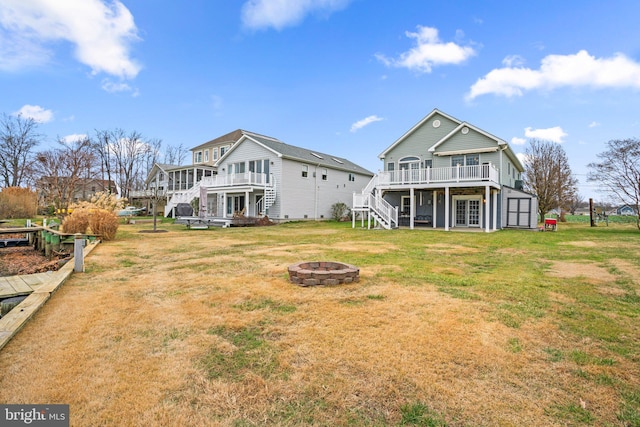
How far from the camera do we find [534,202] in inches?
813

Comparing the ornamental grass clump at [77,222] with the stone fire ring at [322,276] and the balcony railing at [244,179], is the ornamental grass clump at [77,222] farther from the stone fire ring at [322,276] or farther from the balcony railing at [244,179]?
the balcony railing at [244,179]

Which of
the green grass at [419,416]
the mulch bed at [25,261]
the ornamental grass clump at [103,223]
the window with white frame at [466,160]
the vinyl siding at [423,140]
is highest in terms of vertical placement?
the vinyl siding at [423,140]

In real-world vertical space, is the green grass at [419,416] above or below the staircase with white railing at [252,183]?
below

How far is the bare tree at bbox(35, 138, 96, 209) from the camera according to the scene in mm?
30438

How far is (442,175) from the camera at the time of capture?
18125 mm

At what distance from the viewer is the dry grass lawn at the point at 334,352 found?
7.83ft

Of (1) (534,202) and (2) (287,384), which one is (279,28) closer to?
(1) (534,202)

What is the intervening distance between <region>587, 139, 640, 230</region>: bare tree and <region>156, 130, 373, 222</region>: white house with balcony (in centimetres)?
1780

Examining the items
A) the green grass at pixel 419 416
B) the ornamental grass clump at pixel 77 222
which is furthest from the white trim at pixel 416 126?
the green grass at pixel 419 416

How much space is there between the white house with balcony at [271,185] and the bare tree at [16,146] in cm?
2001

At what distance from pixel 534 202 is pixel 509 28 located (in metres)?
10.6

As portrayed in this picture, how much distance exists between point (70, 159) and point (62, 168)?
1125 millimetres

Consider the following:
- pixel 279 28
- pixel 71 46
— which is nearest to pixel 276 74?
pixel 279 28

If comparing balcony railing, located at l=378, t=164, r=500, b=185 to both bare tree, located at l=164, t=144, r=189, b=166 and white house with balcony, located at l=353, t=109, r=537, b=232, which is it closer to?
white house with balcony, located at l=353, t=109, r=537, b=232
